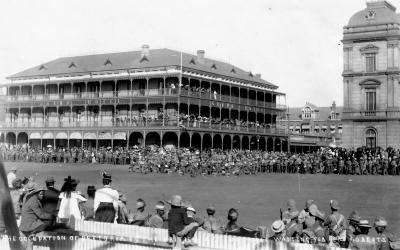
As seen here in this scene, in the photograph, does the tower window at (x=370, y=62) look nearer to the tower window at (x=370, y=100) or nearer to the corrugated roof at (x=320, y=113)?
the tower window at (x=370, y=100)

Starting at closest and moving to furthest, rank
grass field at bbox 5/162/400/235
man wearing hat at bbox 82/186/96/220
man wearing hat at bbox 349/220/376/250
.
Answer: man wearing hat at bbox 349/220/376/250 < man wearing hat at bbox 82/186/96/220 < grass field at bbox 5/162/400/235

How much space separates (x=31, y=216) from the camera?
296 inches

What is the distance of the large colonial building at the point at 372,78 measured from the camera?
1881 inches

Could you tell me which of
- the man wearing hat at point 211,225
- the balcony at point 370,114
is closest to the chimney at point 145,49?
the balcony at point 370,114

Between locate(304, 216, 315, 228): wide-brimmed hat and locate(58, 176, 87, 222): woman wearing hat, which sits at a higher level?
locate(58, 176, 87, 222): woman wearing hat

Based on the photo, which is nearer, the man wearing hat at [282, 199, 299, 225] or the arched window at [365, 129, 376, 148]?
the man wearing hat at [282, 199, 299, 225]

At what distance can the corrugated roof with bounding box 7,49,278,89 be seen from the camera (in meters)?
53.1

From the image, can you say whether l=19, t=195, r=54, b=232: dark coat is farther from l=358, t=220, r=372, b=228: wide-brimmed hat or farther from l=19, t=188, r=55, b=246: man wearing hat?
l=358, t=220, r=372, b=228: wide-brimmed hat

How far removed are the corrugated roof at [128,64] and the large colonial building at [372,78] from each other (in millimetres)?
14161

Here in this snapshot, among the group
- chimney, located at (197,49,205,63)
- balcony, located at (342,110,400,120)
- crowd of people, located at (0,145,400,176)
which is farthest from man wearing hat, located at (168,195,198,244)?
chimney, located at (197,49,205,63)

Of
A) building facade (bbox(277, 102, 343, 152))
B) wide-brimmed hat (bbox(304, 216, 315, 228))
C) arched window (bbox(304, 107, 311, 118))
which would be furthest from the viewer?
arched window (bbox(304, 107, 311, 118))

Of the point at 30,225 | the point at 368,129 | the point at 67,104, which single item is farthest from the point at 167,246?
the point at 67,104

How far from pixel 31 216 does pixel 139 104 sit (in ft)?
147

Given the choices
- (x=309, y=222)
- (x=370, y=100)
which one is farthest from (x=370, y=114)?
(x=309, y=222)
